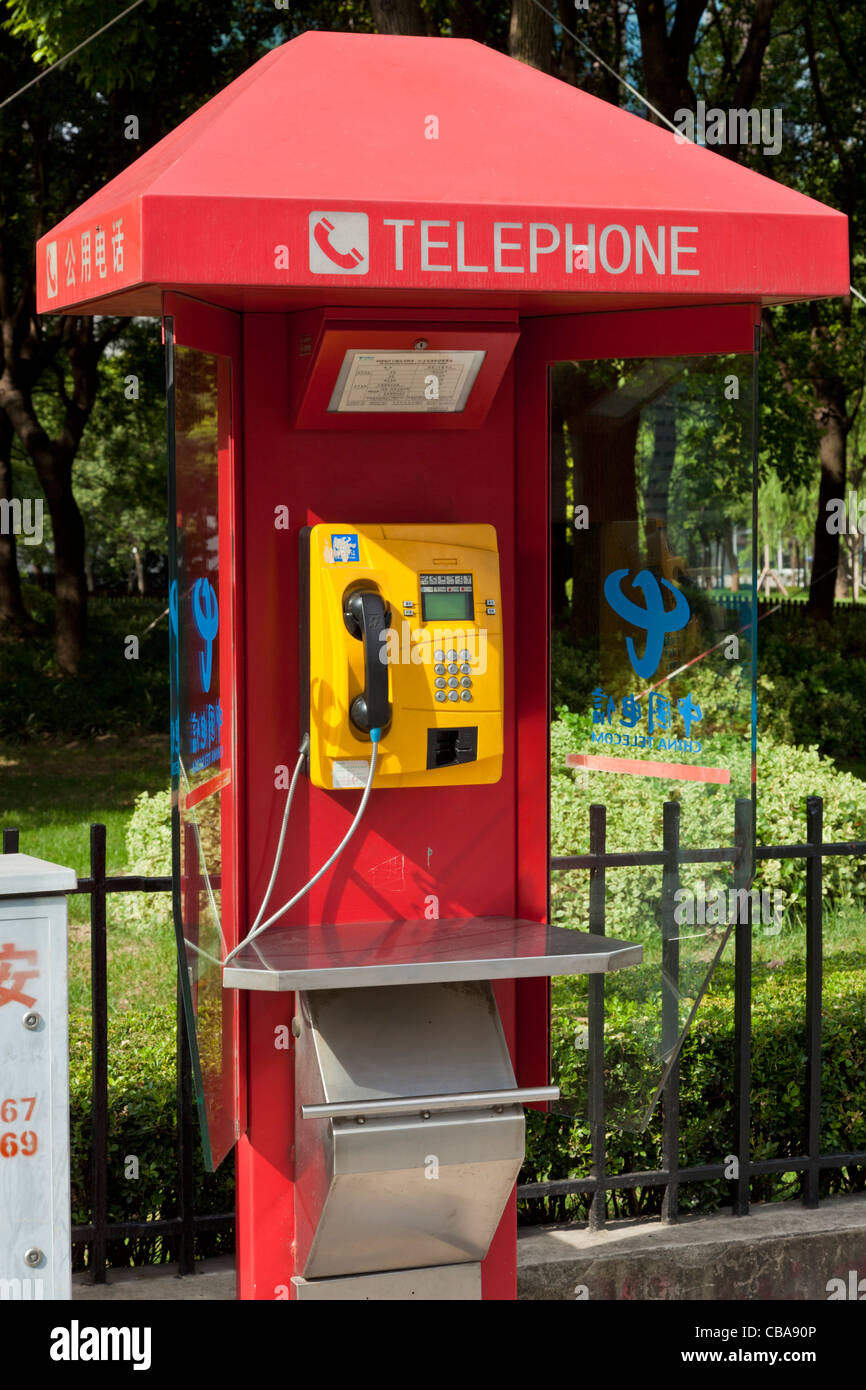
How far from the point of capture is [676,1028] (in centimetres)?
368

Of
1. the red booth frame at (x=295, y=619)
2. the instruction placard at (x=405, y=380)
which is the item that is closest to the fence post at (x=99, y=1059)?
the red booth frame at (x=295, y=619)

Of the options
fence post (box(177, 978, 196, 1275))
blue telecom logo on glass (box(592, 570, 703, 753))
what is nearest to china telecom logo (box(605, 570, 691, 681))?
blue telecom logo on glass (box(592, 570, 703, 753))

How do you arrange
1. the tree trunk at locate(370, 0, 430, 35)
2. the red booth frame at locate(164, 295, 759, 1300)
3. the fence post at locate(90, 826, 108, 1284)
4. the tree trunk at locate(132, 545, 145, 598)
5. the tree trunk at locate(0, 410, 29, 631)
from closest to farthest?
the red booth frame at locate(164, 295, 759, 1300), the fence post at locate(90, 826, 108, 1284), the tree trunk at locate(370, 0, 430, 35), the tree trunk at locate(0, 410, 29, 631), the tree trunk at locate(132, 545, 145, 598)

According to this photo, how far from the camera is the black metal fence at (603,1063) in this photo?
362 cm

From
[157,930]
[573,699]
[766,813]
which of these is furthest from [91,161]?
[573,699]

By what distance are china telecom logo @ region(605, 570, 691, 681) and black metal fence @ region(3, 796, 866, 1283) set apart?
1.18 feet

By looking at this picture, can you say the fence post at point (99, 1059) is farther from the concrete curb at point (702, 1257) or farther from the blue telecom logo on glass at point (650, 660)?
the blue telecom logo on glass at point (650, 660)

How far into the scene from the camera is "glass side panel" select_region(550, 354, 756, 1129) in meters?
3.50

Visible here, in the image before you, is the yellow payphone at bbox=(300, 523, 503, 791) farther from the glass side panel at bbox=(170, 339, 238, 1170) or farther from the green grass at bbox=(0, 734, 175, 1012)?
the green grass at bbox=(0, 734, 175, 1012)

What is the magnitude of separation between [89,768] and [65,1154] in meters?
10.0

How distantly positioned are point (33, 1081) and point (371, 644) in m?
1.11

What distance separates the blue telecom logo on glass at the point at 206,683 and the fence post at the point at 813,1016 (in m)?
1.74

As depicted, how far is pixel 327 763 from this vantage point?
319 cm

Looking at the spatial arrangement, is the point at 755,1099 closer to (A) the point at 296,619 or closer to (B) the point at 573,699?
(B) the point at 573,699
